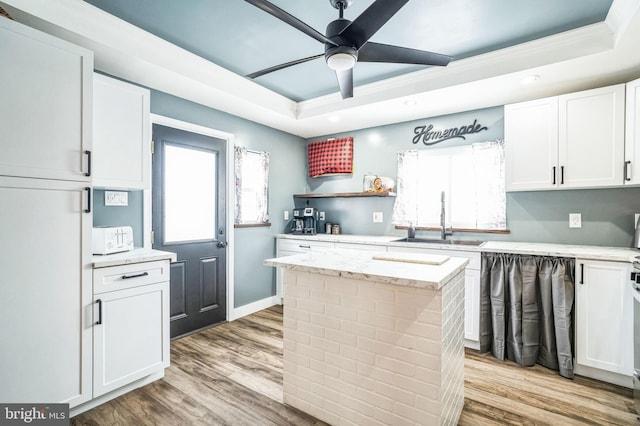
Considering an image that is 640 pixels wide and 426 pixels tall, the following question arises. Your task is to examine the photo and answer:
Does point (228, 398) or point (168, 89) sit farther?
point (168, 89)

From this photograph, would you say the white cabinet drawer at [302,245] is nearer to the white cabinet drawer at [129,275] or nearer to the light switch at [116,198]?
the white cabinet drawer at [129,275]

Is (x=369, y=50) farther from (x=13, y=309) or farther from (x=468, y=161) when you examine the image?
(x=13, y=309)

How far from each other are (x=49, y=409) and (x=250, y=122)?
124 inches

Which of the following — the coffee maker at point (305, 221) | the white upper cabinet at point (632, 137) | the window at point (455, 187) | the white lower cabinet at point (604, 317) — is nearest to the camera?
the white lower cabinet at point (604, 317)

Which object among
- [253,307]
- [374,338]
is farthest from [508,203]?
[253,307]

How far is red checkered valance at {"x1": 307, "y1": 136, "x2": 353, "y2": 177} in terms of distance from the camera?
4254 millimetres

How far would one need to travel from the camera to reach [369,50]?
1.84m

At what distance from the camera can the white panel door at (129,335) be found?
196 centimetres

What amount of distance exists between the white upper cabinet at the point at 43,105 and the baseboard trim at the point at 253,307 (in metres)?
2.25

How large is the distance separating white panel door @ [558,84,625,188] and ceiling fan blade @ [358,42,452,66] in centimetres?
150

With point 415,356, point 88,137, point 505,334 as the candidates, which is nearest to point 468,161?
point 505,334

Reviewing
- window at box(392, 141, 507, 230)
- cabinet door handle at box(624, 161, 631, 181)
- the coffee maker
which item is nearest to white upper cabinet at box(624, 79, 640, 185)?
cabinet door handle at box(624, 161, 631, 181)

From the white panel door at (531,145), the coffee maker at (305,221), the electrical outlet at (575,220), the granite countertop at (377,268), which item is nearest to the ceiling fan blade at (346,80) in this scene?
the granite countertop at (377,268)

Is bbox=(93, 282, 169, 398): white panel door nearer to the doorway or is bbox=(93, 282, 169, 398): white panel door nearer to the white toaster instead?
the white toaster
